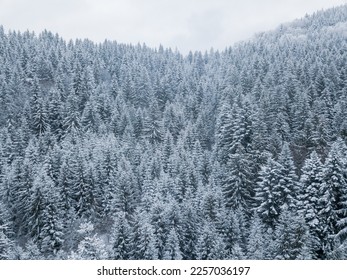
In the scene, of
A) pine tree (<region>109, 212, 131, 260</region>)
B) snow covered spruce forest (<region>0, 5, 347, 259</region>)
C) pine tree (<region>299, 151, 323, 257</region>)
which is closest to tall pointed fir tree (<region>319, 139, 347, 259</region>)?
snow covered spruce forest (<region>0, 5, 347, 259</region>)

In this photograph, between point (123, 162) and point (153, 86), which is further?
point (153, 86)

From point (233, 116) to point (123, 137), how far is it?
2335 centimetres

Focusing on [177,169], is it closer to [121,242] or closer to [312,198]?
[121,242]

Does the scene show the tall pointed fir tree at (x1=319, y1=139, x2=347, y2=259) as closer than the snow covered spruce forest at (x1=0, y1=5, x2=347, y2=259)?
Yes

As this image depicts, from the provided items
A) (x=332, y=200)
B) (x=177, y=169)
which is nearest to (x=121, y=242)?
(x=177, y=169)

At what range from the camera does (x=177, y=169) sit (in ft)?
202

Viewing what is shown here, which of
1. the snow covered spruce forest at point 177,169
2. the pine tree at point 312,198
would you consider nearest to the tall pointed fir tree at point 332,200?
the snow covered spruce forest at point 177,169

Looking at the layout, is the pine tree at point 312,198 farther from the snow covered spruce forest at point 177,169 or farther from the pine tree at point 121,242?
the pine tree at point 121,242

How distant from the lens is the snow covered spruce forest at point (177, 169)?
43000 mm

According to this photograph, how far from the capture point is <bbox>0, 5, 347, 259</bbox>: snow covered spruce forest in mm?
43000

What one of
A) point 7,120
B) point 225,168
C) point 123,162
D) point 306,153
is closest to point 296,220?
point 225,168

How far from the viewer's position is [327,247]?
136ft

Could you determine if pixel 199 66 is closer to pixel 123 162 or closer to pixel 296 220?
pixel 123 162

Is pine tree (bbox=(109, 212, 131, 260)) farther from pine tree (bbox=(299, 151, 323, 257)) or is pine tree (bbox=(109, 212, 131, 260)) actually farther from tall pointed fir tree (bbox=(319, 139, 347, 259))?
tall pointed fir tree (bbox=(319, 139, 347, 259))
